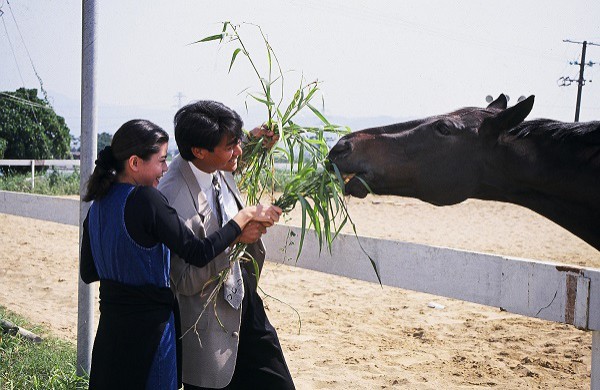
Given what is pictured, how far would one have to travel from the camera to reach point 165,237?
233 cm

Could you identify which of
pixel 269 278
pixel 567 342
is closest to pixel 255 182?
pixel 567 342

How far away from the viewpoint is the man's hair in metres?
2.55

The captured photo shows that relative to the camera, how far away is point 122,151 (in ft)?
8.12

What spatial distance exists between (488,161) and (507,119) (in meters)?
0.25

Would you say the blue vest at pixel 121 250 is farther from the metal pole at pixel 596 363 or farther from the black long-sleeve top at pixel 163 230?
the metal pole at pixel 596 363

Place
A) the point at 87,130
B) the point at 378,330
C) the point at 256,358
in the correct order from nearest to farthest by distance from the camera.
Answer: the point at 256,358
the point at 87,130
the point at 378,330

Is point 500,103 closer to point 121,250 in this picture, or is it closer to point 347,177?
point 347,177

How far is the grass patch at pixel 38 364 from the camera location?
375 centimetres

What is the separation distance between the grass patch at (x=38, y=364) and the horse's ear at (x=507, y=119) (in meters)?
2.67

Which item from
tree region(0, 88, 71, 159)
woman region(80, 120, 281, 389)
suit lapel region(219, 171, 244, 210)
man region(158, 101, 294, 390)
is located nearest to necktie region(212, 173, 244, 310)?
man region(158, 101, 294, 390)

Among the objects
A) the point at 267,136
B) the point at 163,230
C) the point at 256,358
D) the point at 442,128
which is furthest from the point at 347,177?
the point at 163,230

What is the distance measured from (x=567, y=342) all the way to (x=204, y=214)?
4021 mm

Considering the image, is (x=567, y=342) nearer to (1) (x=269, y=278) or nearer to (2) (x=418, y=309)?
(2) (x=418, y=309)

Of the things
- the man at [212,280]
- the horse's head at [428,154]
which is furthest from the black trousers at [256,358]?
the horse's head at [428,154]
